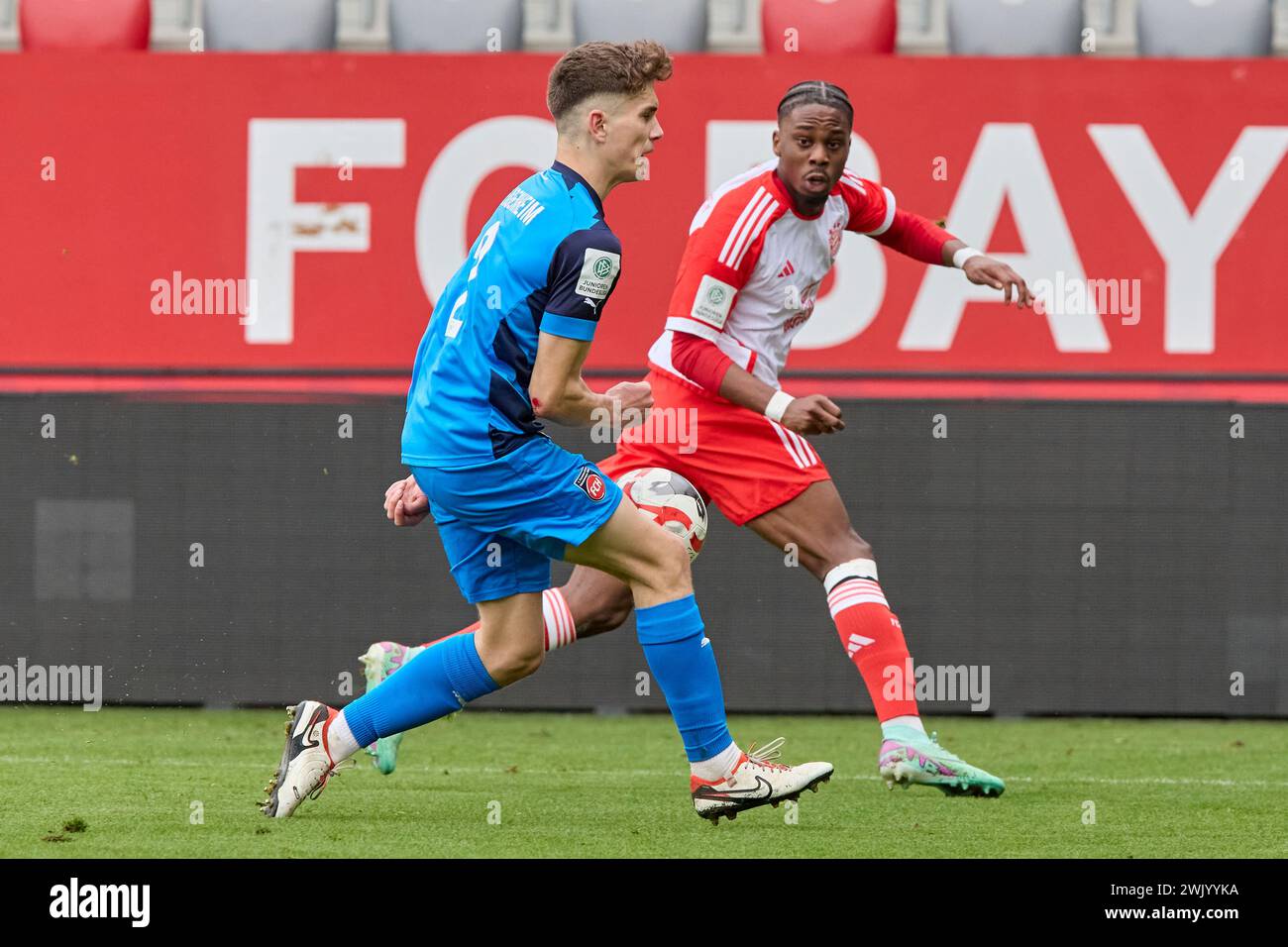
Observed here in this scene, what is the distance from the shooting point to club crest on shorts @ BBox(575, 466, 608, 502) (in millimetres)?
5477

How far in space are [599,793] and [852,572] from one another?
1.24 metres

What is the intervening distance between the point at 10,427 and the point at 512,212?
5.24 m

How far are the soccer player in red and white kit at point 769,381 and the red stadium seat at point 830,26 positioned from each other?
4.28m

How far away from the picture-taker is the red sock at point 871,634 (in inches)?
250

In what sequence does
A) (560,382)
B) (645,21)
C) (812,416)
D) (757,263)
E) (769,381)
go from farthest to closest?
(645,21) < (769,381) < (757,263) < (812,416) < (560,382)

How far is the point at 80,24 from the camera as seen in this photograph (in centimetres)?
1112

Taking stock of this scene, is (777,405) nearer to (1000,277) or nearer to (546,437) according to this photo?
(1000,277)

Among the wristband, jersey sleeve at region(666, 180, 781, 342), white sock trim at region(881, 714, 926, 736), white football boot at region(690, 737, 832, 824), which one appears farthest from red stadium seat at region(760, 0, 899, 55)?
white football boot at region(690, 737, 832, 824)

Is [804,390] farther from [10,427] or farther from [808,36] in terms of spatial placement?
[10,427]

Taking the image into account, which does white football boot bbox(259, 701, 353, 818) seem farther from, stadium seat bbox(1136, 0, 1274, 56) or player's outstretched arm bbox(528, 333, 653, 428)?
stadium seat bbox(1136, 0, 1274, 56)

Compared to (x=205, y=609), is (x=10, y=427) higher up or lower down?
higher up

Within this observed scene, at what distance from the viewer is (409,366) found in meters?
10.5

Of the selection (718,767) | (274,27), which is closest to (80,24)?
(274,27)
